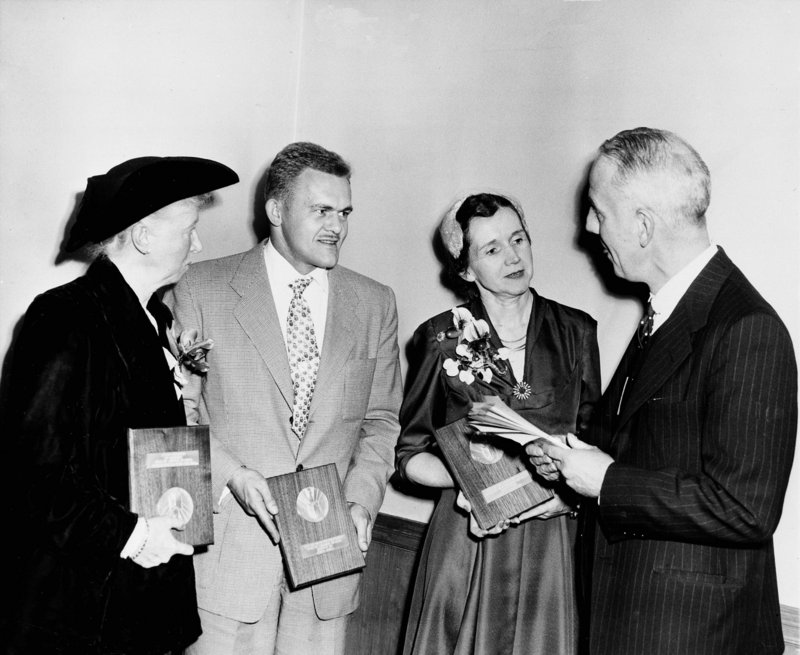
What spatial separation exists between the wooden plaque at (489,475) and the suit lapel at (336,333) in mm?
447

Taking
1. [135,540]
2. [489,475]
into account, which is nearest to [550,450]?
[489,475]

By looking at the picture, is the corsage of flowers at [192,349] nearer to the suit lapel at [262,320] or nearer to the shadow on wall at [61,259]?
the suit lapel at [262,320]

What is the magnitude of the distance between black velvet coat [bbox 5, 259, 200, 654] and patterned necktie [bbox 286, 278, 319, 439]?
2.11ft

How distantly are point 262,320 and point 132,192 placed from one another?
686 millimetres

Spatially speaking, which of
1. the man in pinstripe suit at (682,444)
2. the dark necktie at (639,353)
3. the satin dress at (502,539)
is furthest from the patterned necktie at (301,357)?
the dark necktie at (639,353)

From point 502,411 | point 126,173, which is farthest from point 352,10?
point 502,411

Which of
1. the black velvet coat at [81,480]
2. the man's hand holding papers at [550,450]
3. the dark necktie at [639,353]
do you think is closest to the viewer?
the black velvet coat at [81,480]

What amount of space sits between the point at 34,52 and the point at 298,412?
1394 millimetres

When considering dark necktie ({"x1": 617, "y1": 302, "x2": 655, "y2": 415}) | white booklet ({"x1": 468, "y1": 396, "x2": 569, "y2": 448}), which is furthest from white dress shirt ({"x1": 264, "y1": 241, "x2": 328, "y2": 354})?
dark necktie ({"x1": 617, "y1": 302, "x2": 655, "y2": 415})

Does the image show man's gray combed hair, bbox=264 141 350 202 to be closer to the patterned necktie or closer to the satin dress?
the patterned necktie

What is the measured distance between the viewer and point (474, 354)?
101 inches

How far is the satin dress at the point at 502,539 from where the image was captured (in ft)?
8.04

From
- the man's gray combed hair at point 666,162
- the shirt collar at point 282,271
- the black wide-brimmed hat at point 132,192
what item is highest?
the man's gray combed hair at point 666,162

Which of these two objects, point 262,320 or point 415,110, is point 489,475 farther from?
point 415,110
